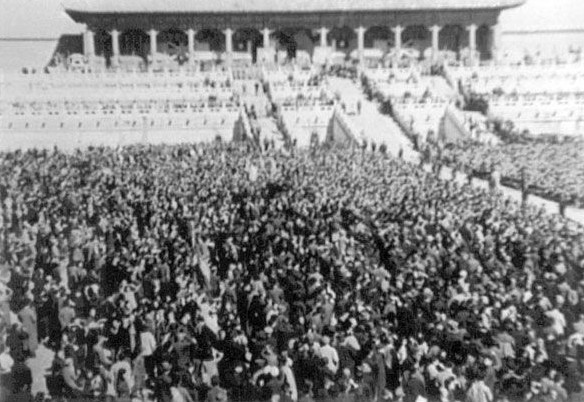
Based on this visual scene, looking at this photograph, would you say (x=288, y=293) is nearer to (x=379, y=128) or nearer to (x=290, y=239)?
(x=290, y=239)

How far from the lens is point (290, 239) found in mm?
13781

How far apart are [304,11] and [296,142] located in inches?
713

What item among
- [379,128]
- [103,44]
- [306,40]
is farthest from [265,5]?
[379,128]

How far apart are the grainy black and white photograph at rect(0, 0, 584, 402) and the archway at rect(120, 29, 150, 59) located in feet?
31.2

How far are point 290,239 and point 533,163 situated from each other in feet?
36.5

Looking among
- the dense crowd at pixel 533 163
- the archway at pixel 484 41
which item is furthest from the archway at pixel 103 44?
the dense crowd at pixel 533 163

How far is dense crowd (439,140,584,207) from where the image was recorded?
1978 centimetres

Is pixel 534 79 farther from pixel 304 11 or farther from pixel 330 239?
pixel 330 239

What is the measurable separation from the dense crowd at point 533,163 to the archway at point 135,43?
24.3 meters

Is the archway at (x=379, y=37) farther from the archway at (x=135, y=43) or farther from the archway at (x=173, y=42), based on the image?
the archway at (x=135, y=43)

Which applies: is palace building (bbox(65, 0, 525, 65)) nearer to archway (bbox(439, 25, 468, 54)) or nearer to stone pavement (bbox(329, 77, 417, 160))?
archway (bbox(439, 25, 468, 54))

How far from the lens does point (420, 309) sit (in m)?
10.5

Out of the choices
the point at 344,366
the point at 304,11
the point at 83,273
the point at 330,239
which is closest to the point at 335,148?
the point at 330,239

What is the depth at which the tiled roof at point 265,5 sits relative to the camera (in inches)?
1702
